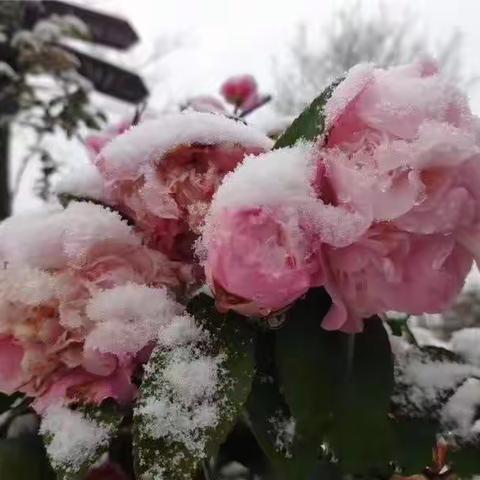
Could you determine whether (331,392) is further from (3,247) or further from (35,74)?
(35,74)

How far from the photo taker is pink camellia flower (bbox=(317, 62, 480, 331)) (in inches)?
13.6

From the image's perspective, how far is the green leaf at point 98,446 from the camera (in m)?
0.38

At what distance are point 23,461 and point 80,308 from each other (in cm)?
10

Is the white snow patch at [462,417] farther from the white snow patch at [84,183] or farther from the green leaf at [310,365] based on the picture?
the white snow patch at [84,183]

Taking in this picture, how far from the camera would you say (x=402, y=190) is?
0.34m

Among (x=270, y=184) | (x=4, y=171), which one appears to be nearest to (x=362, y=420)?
(x=270, y=184)

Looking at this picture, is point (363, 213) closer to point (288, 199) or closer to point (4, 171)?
point (288, 199)

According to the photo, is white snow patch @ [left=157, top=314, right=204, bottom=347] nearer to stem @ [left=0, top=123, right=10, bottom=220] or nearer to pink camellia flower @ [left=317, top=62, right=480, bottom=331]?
pink camellia flower @ [left=317, top=62, right=480, bottom=331]

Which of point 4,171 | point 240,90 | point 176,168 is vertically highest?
point 176,168

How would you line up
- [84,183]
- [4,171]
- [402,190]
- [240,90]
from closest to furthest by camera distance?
1. [402,190]
2. [84,183]
3. [240,90]
4. [4,171]

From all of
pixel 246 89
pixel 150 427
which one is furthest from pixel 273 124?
pixel 246 89

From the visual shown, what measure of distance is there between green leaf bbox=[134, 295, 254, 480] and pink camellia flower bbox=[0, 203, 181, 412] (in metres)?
0.02

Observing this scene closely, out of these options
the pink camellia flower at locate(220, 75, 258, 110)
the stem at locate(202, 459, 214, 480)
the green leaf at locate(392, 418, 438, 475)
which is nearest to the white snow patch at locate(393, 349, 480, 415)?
the green leaf at locate(392, 418, 438, 475)

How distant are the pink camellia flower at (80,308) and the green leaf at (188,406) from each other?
23 mm
